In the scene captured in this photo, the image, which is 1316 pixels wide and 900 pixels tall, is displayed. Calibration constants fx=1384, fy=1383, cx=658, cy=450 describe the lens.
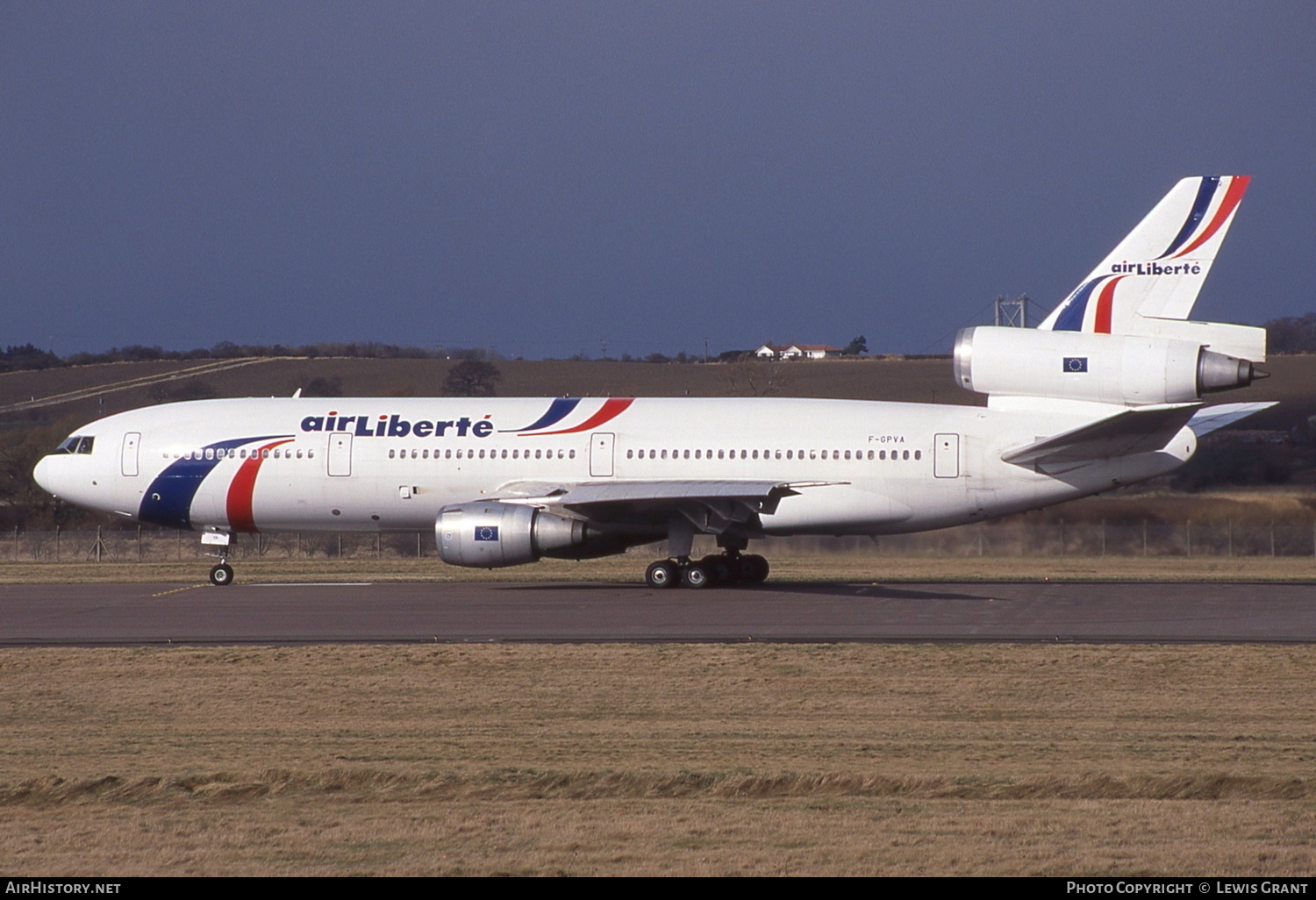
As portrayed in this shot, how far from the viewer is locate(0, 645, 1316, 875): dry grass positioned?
8.91 meters

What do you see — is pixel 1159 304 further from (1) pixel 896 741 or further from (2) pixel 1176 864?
(2) pixel 1176 864

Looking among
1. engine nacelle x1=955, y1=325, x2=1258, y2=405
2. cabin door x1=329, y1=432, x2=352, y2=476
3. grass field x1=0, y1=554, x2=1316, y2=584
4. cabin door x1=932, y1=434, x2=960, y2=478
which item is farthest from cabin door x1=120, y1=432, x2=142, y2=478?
engine nacelle x1=955, y1=325, x2=1258, y2=405

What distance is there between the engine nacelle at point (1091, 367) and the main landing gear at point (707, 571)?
19.3ft

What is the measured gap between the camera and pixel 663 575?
94.0 ft

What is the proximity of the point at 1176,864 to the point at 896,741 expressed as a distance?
4578mm

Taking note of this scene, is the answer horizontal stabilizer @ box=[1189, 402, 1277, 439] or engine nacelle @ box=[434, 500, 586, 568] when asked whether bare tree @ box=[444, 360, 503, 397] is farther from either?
horizontal stabilizer @ box=[1189, 402, 1277, 439]

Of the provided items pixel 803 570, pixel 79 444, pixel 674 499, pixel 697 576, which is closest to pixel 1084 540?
pixel 803 570

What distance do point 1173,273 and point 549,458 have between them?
13177 millimetres

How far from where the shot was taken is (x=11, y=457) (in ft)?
185

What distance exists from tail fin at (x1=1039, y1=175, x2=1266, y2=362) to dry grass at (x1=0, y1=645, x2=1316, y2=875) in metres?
10.0

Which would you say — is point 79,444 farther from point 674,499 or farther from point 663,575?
point 674,499

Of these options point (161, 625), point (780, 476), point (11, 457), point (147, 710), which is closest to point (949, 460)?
point (780, 476)

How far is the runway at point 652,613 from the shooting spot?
811 inches

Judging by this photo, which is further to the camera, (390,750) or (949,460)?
(949,460)
